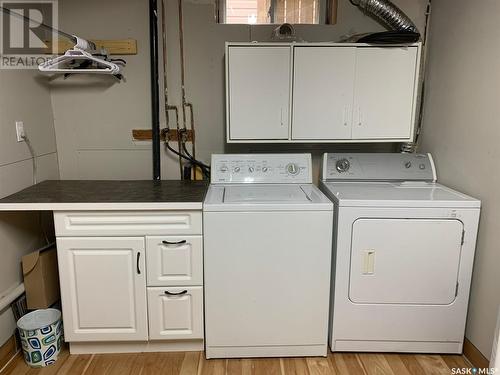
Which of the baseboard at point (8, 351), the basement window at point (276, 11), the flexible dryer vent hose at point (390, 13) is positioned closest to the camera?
the baseboard at point (8, 351)

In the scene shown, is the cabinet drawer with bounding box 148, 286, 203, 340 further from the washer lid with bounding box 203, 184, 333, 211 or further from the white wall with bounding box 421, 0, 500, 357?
the white wall with bounding box 421, 0, 500, 357

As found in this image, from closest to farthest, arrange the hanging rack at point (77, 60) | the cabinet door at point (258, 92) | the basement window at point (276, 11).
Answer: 1. the hanging rack at point (77, 60)
2. the cabinet door at point (258, 92)
3. the basement window at point (276, 11)

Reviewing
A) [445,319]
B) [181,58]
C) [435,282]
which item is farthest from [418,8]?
[445,319]

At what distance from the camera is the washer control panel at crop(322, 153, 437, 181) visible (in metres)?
2.33

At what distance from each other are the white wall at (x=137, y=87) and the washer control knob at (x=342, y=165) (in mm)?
256

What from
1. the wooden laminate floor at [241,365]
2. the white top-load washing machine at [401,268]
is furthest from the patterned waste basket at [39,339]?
the white top-load washing machine at [401,268]

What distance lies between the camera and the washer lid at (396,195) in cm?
183

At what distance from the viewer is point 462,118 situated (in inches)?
80.5

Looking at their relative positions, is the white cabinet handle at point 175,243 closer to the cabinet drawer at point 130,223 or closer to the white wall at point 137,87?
the cabinet drawer at point 130,223

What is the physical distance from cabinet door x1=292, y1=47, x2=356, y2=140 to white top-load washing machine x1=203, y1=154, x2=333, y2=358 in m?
0.46

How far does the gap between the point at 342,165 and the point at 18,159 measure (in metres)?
1.96

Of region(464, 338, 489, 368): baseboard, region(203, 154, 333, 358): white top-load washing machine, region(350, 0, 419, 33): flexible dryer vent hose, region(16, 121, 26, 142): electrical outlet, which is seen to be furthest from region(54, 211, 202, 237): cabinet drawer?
region(350, 0, 419, 33): flexible dryer vent hose

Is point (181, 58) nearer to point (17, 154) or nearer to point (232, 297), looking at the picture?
point (17, 154)

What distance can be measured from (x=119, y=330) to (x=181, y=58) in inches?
68.6
